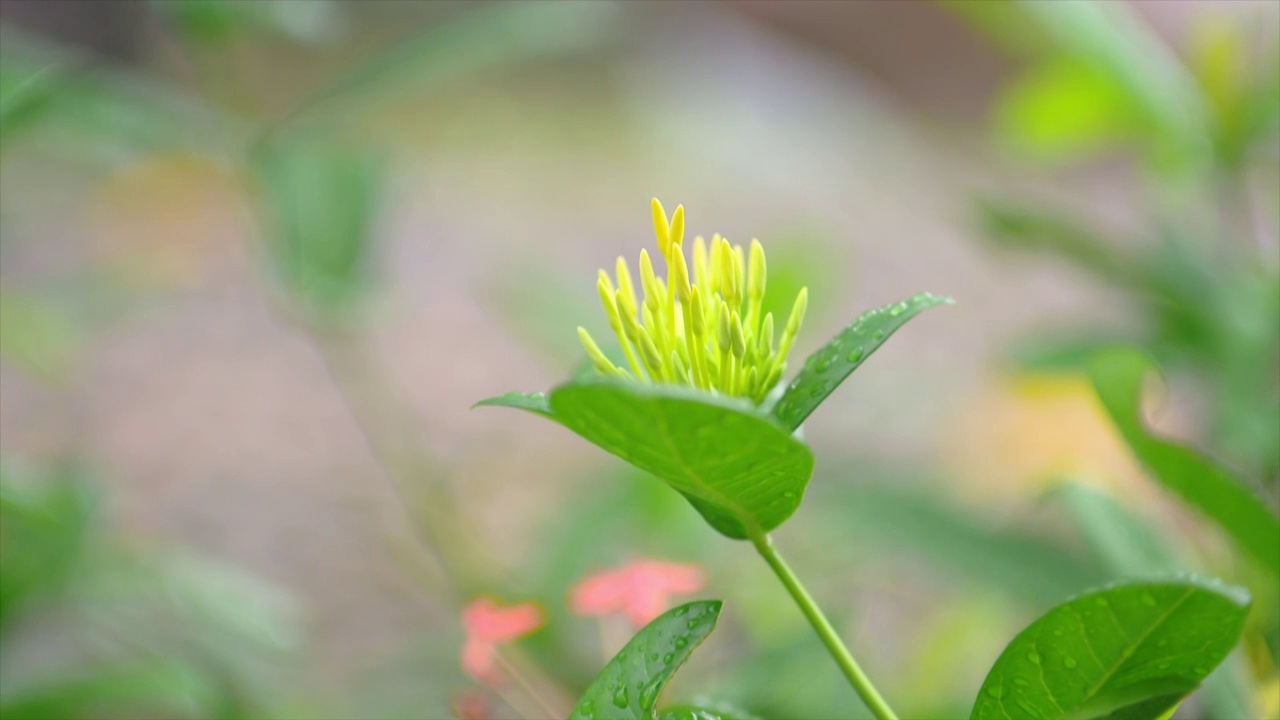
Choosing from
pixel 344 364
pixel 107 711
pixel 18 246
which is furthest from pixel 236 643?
pixel 18 246

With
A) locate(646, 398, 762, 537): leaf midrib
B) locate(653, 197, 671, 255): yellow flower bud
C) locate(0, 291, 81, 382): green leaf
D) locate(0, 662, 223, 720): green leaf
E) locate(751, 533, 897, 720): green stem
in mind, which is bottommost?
locate(751, 533, 897, 720): green stem

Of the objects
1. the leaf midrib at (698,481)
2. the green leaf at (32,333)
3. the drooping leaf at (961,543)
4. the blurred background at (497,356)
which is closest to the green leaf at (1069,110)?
the blurred background at (497,356)

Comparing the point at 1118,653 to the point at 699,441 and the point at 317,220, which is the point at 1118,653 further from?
the point at 317,220

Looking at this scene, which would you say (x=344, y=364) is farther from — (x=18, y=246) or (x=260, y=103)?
(x=18, y=246)

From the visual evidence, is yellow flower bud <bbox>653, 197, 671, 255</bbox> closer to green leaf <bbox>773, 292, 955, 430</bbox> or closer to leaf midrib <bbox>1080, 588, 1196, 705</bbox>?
green leaf <bbox>773, 292, 955, 430</bbox>

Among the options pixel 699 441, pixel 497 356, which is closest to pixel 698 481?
pixel 699 441

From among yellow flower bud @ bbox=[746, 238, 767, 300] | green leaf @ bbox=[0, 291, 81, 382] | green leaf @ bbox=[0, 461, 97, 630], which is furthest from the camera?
green leaf @ bbox=[0, 291, 81, 382]

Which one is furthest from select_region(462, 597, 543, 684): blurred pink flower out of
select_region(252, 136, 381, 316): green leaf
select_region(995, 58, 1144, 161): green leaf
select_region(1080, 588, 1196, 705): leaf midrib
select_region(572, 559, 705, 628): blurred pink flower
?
select_region(995, 58, 1144, 161): green leaf
